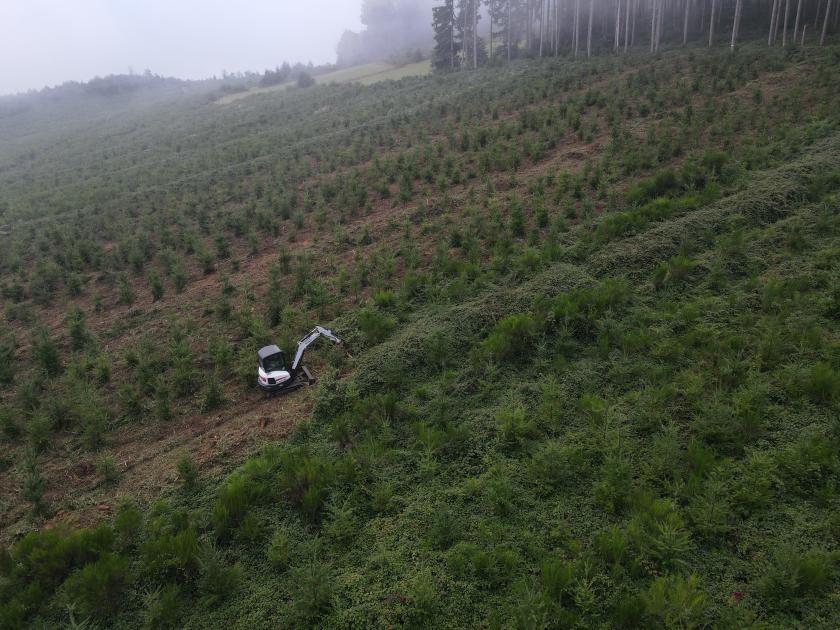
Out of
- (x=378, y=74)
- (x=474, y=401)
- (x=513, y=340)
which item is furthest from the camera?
(x=378, y=74)

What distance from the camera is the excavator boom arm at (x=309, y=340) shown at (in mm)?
9209

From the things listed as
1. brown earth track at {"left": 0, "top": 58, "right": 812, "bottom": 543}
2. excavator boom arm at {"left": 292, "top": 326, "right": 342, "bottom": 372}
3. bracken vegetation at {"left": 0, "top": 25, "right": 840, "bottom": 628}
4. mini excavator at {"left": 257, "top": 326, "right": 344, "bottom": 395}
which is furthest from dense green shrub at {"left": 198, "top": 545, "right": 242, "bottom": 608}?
excavator boom arm at {"left": 292, "top": 326, "right": 342, "bottom": 372}

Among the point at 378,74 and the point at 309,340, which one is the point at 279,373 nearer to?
the point at 309,340

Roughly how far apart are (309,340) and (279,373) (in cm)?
86

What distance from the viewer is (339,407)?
8.10m

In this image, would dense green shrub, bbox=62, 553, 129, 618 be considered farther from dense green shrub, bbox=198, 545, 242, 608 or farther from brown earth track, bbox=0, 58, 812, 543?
brown earth track, bbox=0, 58, 812, 543

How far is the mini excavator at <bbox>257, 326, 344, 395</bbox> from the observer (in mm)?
8930

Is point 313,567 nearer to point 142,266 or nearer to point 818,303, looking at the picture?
point 818,303

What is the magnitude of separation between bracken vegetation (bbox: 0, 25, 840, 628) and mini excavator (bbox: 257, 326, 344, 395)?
12.3 inches

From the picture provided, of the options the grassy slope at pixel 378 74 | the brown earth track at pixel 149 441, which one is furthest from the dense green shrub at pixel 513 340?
the grassy slope at pixel 378 74

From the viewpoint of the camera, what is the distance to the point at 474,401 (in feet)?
24.8

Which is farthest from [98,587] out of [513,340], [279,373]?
[513,340]

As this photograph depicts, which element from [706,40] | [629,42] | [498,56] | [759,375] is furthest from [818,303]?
[498,56]

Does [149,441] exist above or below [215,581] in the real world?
below
